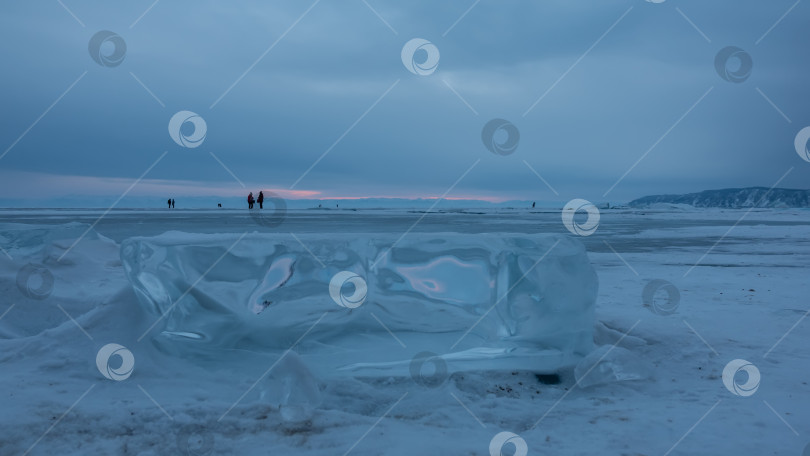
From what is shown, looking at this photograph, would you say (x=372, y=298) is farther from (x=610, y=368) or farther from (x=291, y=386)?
(x=610, y=368)

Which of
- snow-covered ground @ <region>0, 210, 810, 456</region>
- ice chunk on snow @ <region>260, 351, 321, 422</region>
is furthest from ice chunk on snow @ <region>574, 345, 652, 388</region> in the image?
ice chunk on snow @ <region>260, 351, 321, 422</region>

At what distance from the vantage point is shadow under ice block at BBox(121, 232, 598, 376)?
4.16m

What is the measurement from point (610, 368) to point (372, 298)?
1.94m

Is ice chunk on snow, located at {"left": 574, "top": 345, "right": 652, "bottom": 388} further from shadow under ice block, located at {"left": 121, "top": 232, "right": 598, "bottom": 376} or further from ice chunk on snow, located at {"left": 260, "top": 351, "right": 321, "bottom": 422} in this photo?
ice chunk on snow, located at {"left": 260, "top": 351, "right": 321, "bottom": 422}

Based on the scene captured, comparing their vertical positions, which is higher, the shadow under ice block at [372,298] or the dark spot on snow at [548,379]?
the shadow under ice block at [372,298]

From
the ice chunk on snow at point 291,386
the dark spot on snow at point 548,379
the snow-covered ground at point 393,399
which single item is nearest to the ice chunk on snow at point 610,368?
the snow-covered ground at point 393,399

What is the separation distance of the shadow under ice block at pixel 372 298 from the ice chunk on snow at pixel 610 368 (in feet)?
1.17

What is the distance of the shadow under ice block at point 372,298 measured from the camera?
Answer: 416 cm

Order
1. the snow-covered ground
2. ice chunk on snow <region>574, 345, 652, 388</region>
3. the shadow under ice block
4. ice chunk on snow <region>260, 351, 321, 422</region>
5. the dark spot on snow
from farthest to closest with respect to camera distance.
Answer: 1. the shadow under ice block
2. the dark spot on snow
3. ice chunk on snow <region>574, 345, 652, 388</region>
4. ice chunk on snow <region>260, 351, 321, 422</region>
5. the snow-covered ground

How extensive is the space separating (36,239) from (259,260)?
6493 mm

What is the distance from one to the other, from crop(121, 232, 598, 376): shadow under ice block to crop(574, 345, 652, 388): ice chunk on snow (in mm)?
358

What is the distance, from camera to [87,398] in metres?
3.11

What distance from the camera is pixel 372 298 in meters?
4.44

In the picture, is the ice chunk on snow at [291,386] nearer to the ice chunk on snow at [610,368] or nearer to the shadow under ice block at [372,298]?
the shadow under ice block at [372,298]
